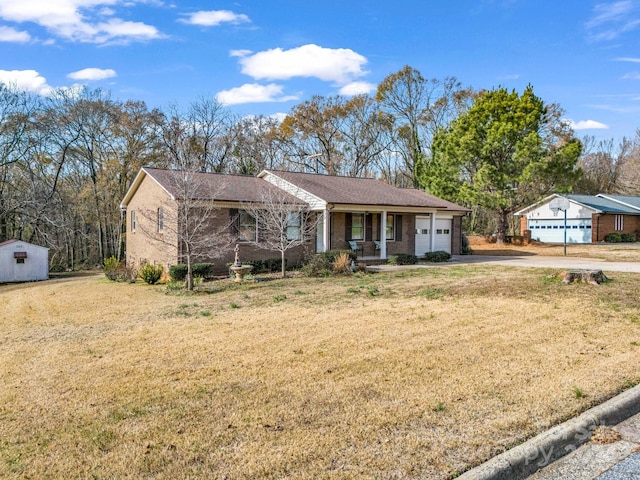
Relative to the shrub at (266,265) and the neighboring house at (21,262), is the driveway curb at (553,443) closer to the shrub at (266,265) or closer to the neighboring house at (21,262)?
the shrub at (266,265)

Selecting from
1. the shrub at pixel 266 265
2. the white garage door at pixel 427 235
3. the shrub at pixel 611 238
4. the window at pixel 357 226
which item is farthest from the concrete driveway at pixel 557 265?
the shrub at pixel 611 238

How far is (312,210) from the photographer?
19875 millimetres

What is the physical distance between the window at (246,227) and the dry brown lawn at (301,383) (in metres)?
8.14

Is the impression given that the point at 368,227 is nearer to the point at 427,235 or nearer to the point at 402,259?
the point at 402,259

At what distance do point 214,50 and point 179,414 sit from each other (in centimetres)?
1479

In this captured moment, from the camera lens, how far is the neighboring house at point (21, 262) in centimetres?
2069

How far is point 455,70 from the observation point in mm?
40156

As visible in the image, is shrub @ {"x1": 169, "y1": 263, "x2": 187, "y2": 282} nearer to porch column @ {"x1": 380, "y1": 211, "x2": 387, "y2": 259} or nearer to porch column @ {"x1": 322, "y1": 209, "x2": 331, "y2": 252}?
porch column @ {"x1": 322, "y1": 209, "x2": 331, "y2": 252}

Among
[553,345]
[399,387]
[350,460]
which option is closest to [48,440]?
[350,460]

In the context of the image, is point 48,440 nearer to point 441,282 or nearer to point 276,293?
point 276,293

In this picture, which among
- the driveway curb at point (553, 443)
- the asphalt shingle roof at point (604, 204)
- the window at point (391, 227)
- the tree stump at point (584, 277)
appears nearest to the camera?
the driveway curb at point (553, 443)

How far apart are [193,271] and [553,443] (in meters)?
13.5

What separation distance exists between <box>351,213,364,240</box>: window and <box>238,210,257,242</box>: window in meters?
4.76

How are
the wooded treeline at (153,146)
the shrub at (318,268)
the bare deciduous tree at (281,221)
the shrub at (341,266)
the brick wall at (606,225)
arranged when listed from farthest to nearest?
the brick wall at (606,225), the wooded treeline at (153,146), the bare deciduous tree at (281,221), the shrub at (341,266), the shrub at (318,268)
